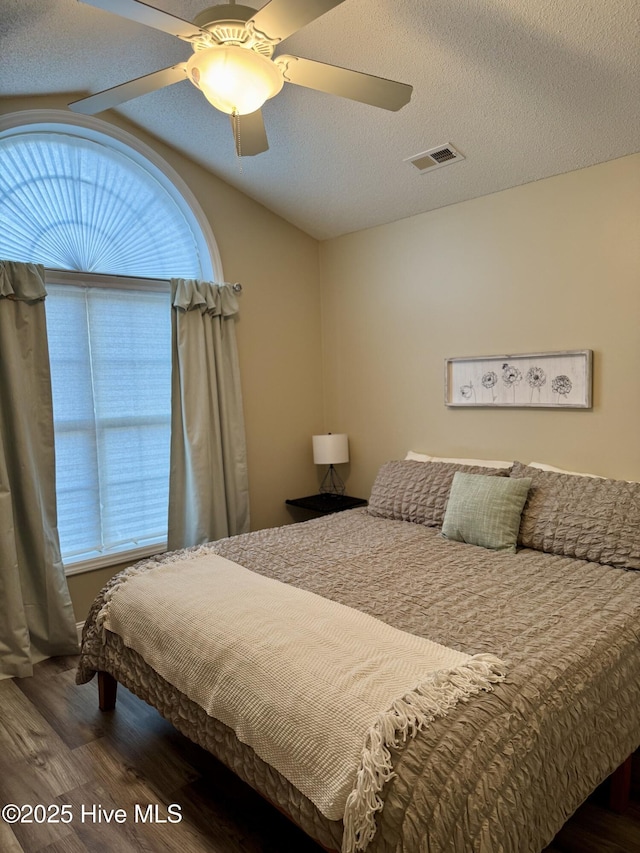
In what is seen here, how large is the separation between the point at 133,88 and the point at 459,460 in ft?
8.09

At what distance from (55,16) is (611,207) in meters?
2.56

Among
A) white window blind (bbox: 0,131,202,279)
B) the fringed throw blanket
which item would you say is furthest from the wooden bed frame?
white window blind (bbox: 0,131,202,279)

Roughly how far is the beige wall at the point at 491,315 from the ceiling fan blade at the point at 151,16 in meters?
2.04

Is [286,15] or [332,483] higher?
[286,15]

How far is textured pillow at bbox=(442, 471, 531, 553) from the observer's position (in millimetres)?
2582

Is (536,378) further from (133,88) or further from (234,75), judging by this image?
(133,88)

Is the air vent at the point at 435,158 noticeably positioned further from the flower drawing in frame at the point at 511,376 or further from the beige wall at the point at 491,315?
the flower drawing in frame at the point at 511,376

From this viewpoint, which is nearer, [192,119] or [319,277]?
[192,119]

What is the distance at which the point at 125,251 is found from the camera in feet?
10.9

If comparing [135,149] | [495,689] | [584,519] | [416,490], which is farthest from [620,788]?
[135,149]

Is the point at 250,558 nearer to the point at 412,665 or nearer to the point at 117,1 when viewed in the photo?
the point at 412,665

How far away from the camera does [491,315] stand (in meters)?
3.23

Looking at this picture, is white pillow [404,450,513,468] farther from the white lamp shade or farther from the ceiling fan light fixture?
the ceiling fan light fixture

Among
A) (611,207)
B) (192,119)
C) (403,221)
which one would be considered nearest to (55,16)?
(192,119)
